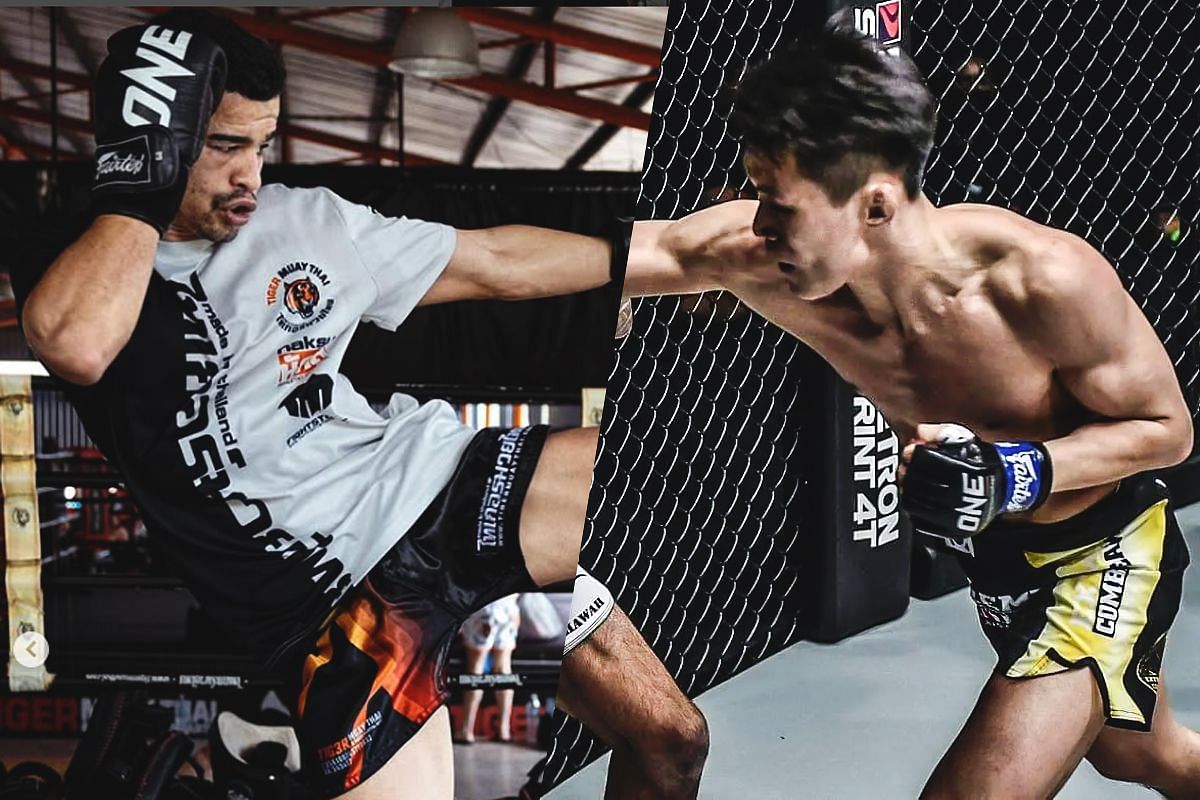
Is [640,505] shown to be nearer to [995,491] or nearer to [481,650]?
[481,650]

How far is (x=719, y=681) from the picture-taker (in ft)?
5.88

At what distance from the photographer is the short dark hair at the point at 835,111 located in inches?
59.8

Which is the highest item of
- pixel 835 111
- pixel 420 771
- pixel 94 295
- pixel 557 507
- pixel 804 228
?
pixel 835 111

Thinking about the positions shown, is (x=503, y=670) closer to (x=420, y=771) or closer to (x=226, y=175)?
(x=420, y=771)

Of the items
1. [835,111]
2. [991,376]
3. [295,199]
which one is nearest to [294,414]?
[295,199]

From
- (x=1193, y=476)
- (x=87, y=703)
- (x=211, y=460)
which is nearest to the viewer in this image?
(x=211, y=460)

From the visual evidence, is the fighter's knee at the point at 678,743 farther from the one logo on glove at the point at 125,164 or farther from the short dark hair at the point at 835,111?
the one logo on glove at the point at 125,164

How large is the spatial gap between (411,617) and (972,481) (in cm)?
70

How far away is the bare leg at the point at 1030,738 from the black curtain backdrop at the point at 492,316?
680 millimetres

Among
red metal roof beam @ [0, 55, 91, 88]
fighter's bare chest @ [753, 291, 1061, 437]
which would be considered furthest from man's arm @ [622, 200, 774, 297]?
red metal roof beam @ [0, 55, 91, 88]

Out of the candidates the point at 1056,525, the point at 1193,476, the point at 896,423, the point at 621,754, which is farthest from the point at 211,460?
the point at 1193,476

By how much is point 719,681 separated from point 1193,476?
0.70 meters

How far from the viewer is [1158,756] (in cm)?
173

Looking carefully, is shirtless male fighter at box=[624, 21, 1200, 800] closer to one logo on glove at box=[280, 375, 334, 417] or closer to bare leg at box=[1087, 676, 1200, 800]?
bare leg at box=[1087, 676, 1200, 800]
